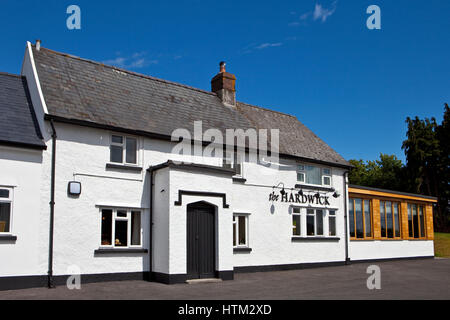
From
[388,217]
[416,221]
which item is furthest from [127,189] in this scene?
[416,221]

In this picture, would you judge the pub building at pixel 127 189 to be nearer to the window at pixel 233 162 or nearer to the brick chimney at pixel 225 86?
the window at pixel 233 162

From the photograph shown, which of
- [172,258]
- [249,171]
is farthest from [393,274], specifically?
[172,258]

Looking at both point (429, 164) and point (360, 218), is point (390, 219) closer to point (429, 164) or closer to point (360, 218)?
point (360, 218)

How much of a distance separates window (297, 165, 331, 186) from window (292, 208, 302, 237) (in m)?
1.62

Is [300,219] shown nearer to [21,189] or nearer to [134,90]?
[134,90]

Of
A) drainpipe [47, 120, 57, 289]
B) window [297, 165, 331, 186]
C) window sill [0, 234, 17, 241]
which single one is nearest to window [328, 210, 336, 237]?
window [297, 165, 331, 186]

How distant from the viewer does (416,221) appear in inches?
1156

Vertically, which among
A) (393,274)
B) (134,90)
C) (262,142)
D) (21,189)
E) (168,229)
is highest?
(134,90)

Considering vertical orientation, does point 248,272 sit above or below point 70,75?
below

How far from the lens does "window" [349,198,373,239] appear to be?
25.1m
